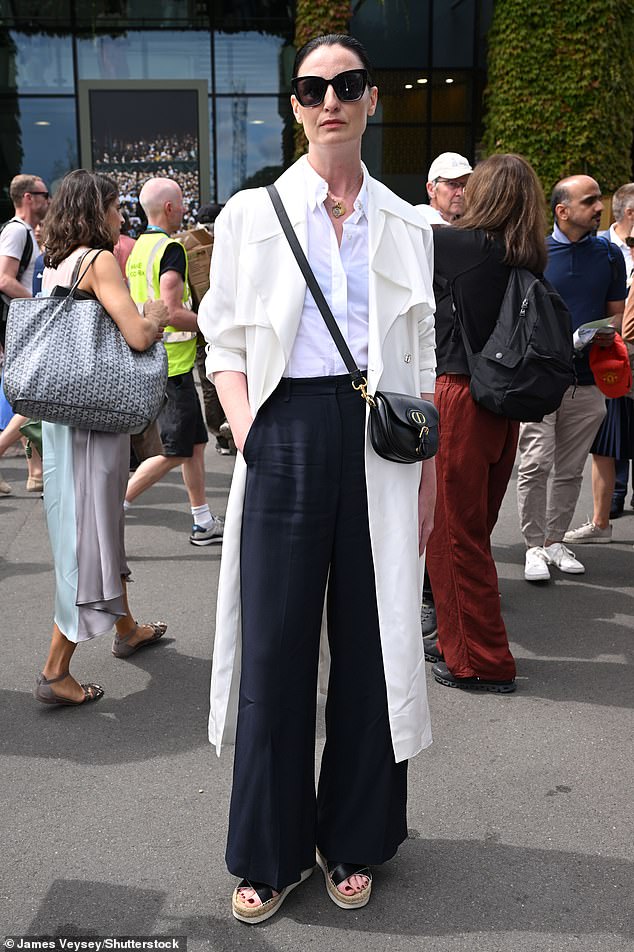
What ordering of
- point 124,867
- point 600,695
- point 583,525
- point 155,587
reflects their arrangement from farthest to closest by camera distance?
point 583,525 < point 155,587 < point 600,695 < point 124,867

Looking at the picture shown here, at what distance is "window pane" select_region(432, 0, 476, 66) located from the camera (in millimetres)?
17016

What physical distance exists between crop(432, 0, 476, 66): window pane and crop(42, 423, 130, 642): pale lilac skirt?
15.3 m

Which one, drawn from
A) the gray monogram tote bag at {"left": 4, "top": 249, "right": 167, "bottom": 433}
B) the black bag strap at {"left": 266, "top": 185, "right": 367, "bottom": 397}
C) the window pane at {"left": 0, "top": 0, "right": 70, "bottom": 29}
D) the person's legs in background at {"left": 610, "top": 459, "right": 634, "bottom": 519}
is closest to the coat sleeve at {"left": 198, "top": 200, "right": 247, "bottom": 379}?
the black bag strap at {"left": 266, "top": 185, "right": 367, "bottom": 397}

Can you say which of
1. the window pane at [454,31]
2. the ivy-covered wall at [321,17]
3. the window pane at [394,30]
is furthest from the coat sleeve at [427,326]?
the window pane at [454,31]

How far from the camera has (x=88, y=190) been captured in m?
3.82

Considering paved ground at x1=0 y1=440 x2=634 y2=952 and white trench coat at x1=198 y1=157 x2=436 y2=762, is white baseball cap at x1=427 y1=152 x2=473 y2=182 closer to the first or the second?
paved ground at x1=0 y1=440 x2=634 y2=952

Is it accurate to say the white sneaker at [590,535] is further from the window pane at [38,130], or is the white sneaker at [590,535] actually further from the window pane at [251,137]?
the window pane at [38,130]

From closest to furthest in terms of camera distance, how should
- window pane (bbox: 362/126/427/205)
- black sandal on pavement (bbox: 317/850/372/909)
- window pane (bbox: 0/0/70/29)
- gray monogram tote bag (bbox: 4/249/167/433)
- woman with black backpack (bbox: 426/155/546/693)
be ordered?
black sandal on pavement (bbox: 317/850/372/909) → gray monogram tote bag (bbox: 4/249/167/433) → woman with black backpack (bbox: 426/155/546/693) → window pane (bbox: 0/0/70/29) → window pane (bbox: 362/126/427/205)

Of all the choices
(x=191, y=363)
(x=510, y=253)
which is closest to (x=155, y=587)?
(x=191, y=363)

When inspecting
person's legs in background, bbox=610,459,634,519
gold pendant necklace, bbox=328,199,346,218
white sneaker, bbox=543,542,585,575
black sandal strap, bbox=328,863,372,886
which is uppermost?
gold pendant necklace, bbox=328,199,346,218

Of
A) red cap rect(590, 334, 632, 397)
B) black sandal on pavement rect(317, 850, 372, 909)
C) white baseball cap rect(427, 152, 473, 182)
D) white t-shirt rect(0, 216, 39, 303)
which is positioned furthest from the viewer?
white t-shirt rect(0, 216, 39, 303)

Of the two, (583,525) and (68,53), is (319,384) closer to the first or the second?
(583,525)

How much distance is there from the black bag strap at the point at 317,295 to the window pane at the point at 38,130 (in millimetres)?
15995

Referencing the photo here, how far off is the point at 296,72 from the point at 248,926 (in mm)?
2223
